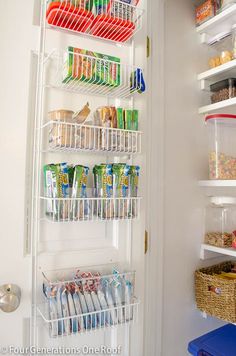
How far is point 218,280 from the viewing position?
129 cm

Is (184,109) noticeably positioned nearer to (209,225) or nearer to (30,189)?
(209,225)

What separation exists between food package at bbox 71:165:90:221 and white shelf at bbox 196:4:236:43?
104 centimetres

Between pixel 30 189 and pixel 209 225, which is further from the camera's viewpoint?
pixel 209 225

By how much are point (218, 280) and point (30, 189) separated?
37.0 inches

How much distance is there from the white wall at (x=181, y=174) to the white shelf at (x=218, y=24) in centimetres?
5

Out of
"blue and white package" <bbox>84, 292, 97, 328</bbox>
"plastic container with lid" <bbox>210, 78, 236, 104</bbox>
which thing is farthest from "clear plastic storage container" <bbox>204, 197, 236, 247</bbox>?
"blue and white package" <bbox>84, 292, 97, 328</bbox>

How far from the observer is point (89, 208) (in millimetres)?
972

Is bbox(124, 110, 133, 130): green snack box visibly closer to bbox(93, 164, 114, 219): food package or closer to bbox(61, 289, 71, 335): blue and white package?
bbox(93, 164, 114, 219): food package

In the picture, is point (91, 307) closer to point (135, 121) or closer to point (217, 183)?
point (135, 121)

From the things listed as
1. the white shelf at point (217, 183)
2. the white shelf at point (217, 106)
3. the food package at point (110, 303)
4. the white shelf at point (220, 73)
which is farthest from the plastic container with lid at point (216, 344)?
the white shelf at point (220, 73)

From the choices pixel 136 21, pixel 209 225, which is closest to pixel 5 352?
pixel 209 225

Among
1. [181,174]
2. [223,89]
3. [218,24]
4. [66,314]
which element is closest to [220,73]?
[223,89]

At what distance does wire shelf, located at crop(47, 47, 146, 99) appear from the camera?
0.93m

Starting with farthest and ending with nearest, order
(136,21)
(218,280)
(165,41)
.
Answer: (165,41), (218,280), (136,21)
